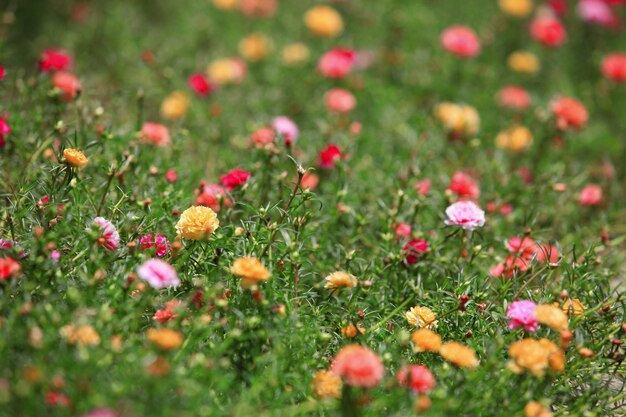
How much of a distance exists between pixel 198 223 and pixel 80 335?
50cm

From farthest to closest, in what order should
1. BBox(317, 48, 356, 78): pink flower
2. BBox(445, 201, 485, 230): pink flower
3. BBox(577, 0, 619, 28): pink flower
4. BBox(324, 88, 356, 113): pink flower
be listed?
BBox(577, 0, 619, 28): pink flower < BBox(317, 48, 356, 78): pink flower < BBox(324, 88, 356, 113): pink flower < BBox(445, 201, 485, 230): pink flower

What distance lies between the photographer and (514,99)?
11.8ft

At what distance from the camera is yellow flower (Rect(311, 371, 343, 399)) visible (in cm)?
174

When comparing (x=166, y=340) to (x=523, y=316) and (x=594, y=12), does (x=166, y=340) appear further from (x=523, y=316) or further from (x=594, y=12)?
(x=594, y=12)

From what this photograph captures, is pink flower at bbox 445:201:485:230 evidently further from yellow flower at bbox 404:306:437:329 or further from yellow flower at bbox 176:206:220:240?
yellow flower at bbox 176:206:220:240

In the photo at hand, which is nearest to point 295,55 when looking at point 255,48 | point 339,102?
point 255,48

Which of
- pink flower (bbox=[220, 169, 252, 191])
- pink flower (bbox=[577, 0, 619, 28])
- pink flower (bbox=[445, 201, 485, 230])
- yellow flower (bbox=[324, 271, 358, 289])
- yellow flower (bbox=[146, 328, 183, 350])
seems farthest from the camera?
pink flower (bbox=[577, 0, 619, 28])

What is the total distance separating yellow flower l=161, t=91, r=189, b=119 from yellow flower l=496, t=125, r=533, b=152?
1516 millimetres

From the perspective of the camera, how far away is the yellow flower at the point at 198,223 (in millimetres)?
1956

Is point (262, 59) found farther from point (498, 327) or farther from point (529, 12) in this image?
point (498, 327)

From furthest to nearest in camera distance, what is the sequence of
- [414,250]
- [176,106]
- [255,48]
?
1. [255,48]
2. [176,106]
3. [414,250]

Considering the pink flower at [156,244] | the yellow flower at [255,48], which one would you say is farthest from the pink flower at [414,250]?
the yellow flower at [255,48]

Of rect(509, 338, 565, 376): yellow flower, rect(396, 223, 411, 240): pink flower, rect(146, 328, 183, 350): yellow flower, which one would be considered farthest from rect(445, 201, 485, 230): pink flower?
rect(146, 328, 183, 350): yellow flower

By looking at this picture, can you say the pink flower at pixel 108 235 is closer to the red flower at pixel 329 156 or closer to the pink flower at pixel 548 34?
the red flower at pixel 329 156
